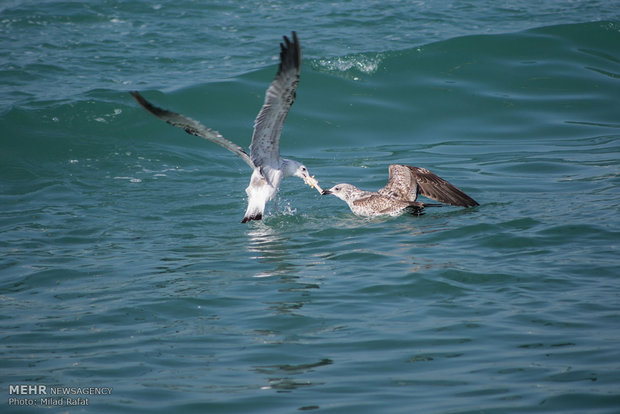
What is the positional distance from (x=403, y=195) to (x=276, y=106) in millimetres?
2203

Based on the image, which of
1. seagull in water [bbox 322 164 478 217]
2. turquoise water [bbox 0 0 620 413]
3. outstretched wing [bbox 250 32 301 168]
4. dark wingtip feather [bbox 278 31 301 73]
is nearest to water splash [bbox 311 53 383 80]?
turquoise water [bbox 0 0 620 413]

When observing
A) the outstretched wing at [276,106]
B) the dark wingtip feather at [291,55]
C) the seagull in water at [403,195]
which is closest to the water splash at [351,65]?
the seagull in water at [403,195]

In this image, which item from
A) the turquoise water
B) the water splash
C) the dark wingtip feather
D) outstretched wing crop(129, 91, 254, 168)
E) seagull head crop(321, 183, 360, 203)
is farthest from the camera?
the water splash

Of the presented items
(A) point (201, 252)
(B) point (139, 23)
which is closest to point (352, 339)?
(A) point (201, 252)

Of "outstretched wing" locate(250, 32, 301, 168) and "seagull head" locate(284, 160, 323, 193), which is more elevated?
"outstretched wing" locate(250, 32, 301, 168)

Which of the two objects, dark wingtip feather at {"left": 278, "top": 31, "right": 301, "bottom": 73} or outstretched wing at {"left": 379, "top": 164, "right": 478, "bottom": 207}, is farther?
outstretched wing at {"left": 379, "top": 164, "right": 478, "bottom": 207}

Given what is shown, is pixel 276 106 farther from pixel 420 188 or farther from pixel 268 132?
pixel 420 188

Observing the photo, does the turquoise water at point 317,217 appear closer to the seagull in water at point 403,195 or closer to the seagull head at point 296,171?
the seagull in water at point 403,195

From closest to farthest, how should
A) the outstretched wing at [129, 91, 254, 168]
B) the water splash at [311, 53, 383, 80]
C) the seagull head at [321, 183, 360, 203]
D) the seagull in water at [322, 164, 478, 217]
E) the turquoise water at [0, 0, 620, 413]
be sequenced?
the turquoise water at [0, 0, 620, 413] < the outstretched wing at [129, 91, 254, 168] < the seagull in water at [322, 164, 478, 217] < the seagull head at [321, 183, 360, 203] < the water splash at [311, 53, 383, 80]

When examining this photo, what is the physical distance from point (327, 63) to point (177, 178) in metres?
5.70

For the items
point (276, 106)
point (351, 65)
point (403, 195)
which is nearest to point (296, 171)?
point (403, 195)

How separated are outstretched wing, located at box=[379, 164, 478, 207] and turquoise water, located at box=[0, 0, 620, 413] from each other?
0.27 m

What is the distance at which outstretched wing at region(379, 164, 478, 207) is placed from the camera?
9.17m

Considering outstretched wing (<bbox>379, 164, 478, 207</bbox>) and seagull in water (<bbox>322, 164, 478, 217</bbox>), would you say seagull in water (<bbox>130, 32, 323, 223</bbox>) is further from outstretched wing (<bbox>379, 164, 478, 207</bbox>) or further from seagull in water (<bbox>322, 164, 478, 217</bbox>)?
outstretched wing (<bbox>379, 164, 478, 207</bbox>)
